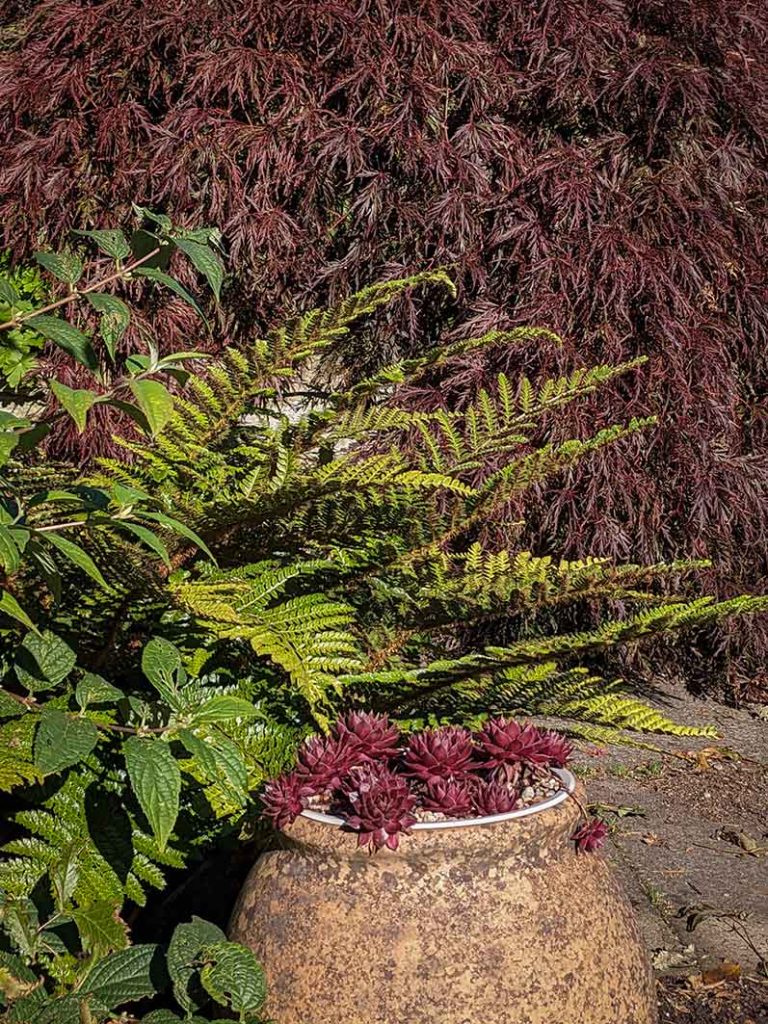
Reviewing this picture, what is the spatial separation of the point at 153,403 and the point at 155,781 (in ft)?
1.58

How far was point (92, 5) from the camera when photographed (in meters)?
3.71

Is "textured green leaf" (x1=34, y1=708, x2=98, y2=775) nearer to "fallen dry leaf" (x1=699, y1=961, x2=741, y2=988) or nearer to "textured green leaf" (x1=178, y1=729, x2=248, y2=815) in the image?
"textured green leaf" (x1=178, y1=729, x2=248, y2=815)

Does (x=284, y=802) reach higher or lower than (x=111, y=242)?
lower

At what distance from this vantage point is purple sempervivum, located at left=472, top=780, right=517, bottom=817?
1592mm

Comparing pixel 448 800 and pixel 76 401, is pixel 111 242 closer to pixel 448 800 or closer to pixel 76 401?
pixel 76 401

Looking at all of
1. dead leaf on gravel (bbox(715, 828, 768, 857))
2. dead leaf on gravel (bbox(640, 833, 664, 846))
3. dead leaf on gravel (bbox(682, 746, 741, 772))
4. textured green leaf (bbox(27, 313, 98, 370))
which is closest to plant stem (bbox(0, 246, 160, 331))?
textured green leaf (bbox(27, 313, 98, 370))

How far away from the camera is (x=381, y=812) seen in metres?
Answer: 1.52

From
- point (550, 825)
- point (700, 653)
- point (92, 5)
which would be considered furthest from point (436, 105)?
point (550, 825)

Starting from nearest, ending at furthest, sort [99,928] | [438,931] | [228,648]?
1. [438,931]
2. [99,928]
3. [228,648]

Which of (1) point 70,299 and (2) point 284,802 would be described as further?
(2) point 284,802

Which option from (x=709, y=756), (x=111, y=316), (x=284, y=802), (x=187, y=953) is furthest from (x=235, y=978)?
(x=709, y=756)

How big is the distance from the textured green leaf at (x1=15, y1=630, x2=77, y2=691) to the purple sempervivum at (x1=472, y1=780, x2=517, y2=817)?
59 cm

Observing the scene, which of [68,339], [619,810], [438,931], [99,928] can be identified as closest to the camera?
[68,339]

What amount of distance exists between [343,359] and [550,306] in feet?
2.44
